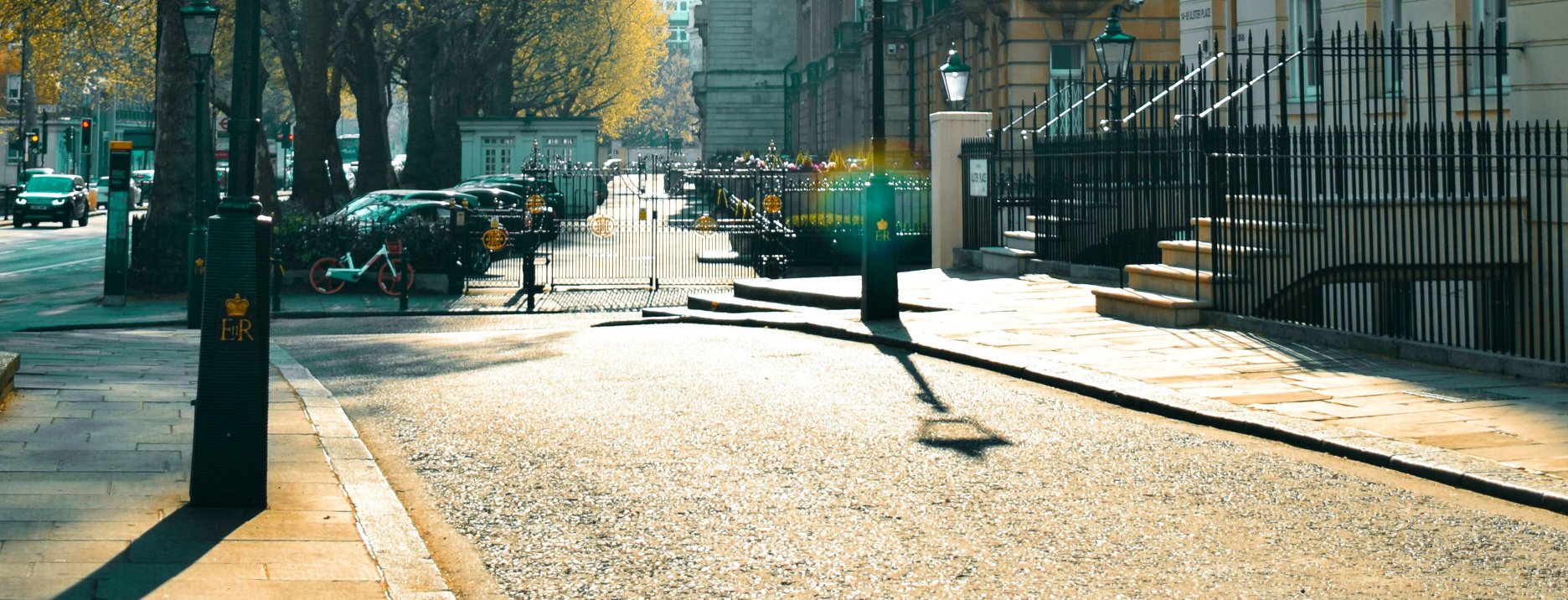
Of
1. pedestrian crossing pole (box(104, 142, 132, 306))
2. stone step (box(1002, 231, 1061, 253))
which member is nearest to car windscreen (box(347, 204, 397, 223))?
pedestrian crossing pole (box(104, 142, 132, 306))

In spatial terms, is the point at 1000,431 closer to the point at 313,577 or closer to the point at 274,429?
the point at 274,429

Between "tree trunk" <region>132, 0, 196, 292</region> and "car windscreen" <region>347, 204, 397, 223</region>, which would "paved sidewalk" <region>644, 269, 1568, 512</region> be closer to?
"tree trunk" <region>132, 0, 196, 292</region>

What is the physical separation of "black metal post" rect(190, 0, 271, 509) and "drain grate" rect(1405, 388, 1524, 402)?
7400mm

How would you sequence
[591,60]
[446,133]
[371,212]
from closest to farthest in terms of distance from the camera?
[371,212], [446,133], [591,60]

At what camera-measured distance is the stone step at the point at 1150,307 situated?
52.0ft

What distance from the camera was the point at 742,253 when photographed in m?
34.5

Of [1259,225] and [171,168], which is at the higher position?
[171,168]

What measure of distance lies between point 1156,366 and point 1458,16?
981 cm

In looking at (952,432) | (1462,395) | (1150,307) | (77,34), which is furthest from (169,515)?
(77,34)

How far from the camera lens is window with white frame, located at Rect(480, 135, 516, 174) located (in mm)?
58812

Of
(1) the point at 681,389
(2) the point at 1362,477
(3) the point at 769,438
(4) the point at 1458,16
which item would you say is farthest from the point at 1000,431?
(4) the point at 1458,16

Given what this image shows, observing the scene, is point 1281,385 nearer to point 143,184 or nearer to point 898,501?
point 898,501

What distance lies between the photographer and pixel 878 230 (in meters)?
17.0

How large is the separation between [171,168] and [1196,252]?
18.3m
